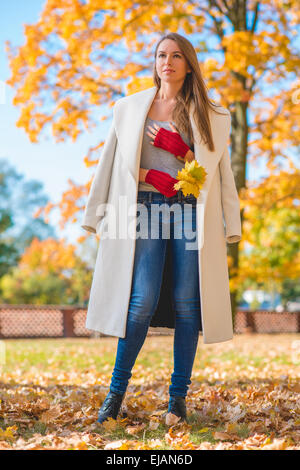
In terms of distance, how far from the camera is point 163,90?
278 centimetres

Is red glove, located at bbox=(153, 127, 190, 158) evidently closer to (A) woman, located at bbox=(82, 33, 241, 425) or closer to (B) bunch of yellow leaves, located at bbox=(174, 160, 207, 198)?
(A) woman, located at bbox=(82, 33, 241, 425)

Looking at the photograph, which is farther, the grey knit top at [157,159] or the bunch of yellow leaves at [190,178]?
the grey knit top at [157,159]

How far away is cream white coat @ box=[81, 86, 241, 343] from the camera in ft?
8.35

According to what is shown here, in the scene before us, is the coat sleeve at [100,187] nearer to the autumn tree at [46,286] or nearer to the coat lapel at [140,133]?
the coat lapel at [140,133]

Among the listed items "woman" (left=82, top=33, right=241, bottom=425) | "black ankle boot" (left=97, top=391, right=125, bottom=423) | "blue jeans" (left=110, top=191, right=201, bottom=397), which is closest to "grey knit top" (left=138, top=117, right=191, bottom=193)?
"woman" (left=82, top=33, right=241, bottom=425)

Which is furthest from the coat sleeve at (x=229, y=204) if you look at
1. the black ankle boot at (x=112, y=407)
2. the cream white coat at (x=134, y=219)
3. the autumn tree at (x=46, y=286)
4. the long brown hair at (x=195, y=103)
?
the autumn tree at (x=46, y=286)

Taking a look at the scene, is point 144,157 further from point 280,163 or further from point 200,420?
point 280,163

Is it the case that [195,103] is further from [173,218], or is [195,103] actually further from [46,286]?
[46,286]

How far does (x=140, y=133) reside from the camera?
263cm

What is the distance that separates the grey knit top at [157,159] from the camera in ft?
8.64

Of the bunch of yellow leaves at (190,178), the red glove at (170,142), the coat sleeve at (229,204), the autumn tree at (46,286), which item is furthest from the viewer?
the autumn tree at (46,286)

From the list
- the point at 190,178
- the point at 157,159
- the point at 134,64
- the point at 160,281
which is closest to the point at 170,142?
the point at 157,159

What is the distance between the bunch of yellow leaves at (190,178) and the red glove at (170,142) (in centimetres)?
12
